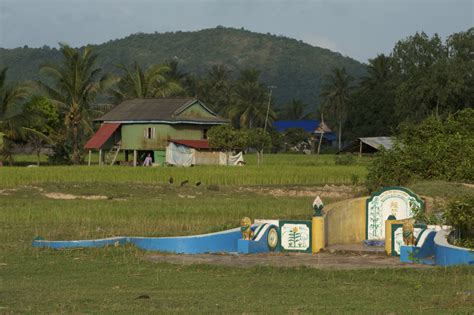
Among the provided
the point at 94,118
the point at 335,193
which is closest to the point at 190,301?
the point at 335,193

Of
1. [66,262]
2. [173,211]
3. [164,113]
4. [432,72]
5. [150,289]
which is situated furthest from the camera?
[432,72]

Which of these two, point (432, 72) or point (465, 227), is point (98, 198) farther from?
point (432, 72)

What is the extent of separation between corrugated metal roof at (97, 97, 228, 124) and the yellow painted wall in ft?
145

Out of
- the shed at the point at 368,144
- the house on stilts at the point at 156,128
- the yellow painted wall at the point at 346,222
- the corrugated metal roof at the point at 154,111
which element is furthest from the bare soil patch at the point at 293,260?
the shed at the point at 368,144

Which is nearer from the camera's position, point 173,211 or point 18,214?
point 18,214

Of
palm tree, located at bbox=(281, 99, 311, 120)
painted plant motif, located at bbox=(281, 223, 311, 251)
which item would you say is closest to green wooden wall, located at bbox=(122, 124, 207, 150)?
painted plant motif, located at bbox=(281, 223, 311, 251)

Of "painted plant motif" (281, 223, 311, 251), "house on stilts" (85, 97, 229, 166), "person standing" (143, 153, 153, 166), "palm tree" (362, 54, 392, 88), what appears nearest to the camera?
"painted plant motif" (281, 223, 311, 251)

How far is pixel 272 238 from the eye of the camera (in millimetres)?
21578

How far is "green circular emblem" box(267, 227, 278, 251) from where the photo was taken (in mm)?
21453

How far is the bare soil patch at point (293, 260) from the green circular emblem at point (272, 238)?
1.48 ft

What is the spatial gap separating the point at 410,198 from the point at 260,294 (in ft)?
29.4

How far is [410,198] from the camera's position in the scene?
22953 millimetres

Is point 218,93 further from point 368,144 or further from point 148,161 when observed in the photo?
point 148,161

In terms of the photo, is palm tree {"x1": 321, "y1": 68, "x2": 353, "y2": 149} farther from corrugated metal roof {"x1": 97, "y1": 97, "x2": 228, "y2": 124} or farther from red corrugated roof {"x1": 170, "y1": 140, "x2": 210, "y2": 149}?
red corrugated roof {"x1": 170, "y1": 140, "x2": 210, "y2": 149}
